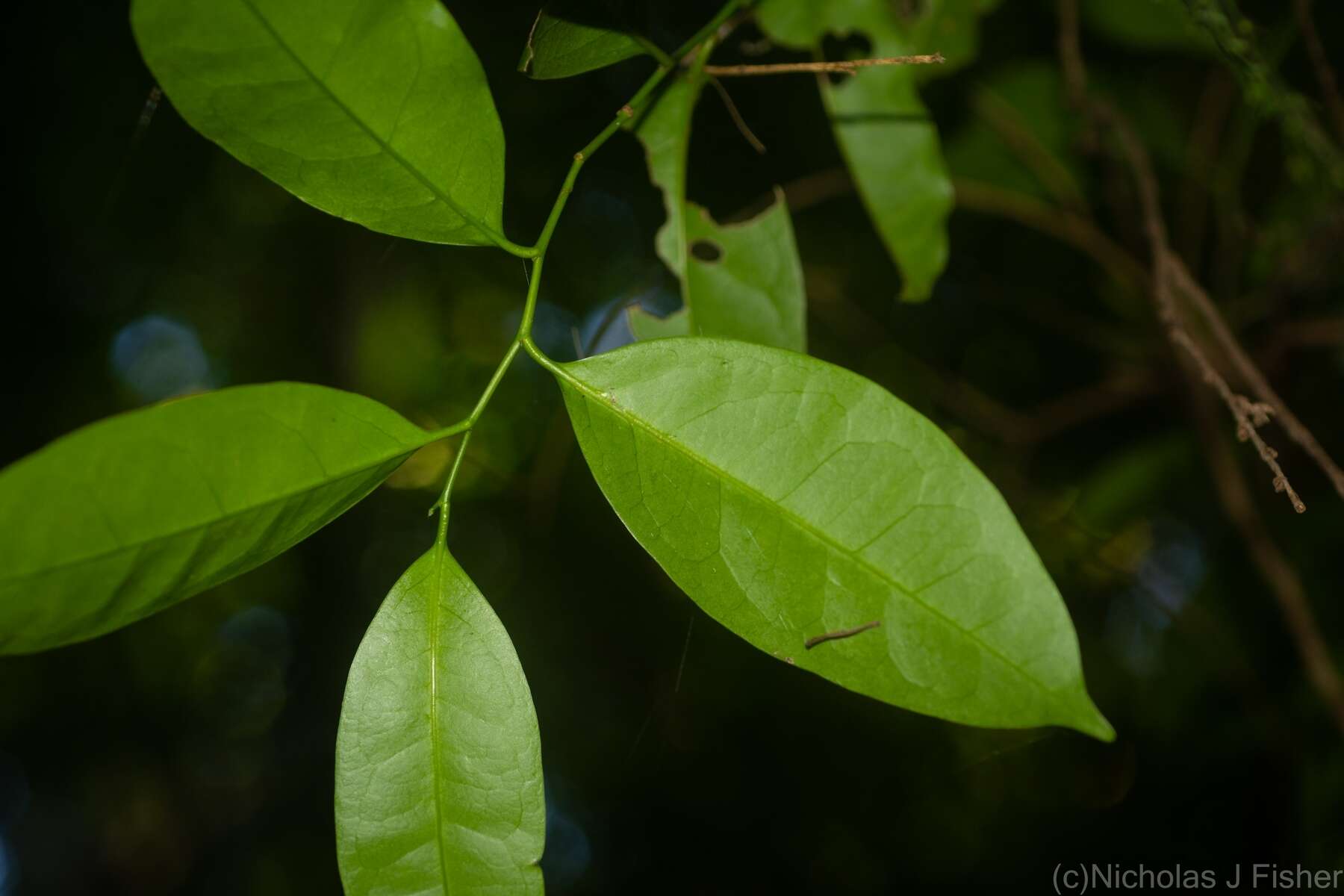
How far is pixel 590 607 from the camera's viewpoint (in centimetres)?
175

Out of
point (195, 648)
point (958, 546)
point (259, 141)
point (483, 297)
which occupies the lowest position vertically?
point (195, 648)

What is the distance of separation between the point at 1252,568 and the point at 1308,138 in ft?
5.15

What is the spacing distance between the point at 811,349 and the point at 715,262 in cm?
114

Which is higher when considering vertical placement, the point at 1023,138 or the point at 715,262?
the point at 1023,138

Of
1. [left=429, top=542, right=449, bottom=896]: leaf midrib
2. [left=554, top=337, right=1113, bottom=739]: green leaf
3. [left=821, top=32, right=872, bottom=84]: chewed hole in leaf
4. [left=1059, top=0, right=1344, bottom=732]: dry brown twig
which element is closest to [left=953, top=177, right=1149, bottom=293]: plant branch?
[left=1059, top=0, right=1344, bottom=732]: dry brown twig

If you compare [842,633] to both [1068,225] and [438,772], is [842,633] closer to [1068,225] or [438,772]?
[438,772]

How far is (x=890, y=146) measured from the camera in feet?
3.05

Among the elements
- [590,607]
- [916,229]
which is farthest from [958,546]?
[590,607]

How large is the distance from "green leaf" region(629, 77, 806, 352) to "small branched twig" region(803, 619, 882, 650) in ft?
1.01

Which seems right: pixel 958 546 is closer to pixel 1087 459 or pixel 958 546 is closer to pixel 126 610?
pixel 126 610

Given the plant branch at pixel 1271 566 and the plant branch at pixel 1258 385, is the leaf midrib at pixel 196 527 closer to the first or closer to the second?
the plant branch at pixel 1258 385

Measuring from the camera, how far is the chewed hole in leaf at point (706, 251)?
784 millimetres

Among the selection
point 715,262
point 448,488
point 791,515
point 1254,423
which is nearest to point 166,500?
point 448,488

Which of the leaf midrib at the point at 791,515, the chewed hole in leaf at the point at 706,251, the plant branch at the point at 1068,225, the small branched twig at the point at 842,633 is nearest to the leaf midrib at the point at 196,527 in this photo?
the leaf midrib at the point at 791,515
